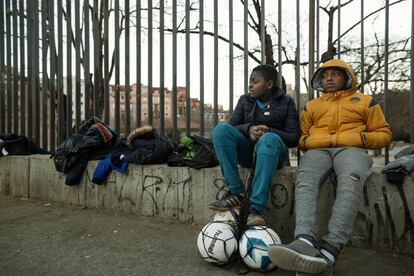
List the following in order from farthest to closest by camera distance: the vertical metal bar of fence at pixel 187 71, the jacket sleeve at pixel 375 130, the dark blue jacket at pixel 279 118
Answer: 1. the vertical metal bar of fence at pixel 187 71
2. the dark blue jacket at pixel 279 118
3. the jacket sleeve at pixel 375 130

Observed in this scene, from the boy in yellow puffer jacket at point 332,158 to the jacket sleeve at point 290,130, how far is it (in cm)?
5

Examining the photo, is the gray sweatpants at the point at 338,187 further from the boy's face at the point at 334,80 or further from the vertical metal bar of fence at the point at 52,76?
the vertical metal bar of fence at the point at 52,76

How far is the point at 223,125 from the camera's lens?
8.65 feet

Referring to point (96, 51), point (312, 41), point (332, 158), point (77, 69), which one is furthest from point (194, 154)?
point (77, 69)

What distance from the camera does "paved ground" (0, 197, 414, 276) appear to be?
2195mm

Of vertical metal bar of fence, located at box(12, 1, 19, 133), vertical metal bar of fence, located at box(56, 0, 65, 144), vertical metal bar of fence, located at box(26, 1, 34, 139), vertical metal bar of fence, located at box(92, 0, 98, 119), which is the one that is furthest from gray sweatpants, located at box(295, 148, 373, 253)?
vertical metal bar of fence, located at box(12, 1, 19, 133)

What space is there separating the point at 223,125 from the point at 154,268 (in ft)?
3.57

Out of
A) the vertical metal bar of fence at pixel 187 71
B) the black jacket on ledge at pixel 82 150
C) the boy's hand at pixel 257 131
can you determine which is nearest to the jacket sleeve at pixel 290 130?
the boy's hand at pixel 257 131

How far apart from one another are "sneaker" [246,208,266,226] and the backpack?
0.87 metres

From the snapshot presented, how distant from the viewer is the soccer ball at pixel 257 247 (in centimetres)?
208

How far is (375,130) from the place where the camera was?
254 cm

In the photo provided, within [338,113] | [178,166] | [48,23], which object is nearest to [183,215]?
[178,166]

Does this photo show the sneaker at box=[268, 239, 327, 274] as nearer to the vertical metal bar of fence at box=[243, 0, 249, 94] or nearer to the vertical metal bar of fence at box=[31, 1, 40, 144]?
the vertical metal bar of fence at box=[243, 0, 249, 94]

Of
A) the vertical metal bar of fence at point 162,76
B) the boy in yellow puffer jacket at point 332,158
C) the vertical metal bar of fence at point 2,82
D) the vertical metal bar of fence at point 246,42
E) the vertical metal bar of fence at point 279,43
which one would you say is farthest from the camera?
the vertical metal bar of fence at point 2,82
